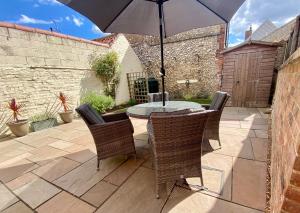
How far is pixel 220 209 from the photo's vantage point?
1321 mm

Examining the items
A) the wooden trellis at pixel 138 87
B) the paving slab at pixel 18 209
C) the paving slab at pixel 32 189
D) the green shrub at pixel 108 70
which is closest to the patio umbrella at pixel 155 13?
the paving slab at pixel 32 189

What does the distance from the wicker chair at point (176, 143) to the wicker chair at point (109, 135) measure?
68 cm

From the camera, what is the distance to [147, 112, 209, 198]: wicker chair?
126 centimetres

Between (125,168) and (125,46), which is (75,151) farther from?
(125,46)

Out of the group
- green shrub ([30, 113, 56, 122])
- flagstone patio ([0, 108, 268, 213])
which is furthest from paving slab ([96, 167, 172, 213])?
green shrub ([30, 113, 56, 122])

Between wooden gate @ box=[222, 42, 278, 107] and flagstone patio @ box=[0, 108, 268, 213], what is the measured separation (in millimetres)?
2288

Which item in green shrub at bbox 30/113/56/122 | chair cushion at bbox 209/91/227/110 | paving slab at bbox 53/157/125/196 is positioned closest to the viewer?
paving slab at bbox 53/157/125/196

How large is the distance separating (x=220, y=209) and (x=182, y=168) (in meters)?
0.45

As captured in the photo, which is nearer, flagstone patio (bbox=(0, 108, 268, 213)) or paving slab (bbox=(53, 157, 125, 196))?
flagstone patio (bbox=(0, 108, 268, 213))

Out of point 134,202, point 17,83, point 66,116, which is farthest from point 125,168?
point 17,83

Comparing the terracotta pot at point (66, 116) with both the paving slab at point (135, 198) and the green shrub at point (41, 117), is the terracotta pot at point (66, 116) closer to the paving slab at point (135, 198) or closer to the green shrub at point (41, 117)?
the green shrub at point (41, 117)

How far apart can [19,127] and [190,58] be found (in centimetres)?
649

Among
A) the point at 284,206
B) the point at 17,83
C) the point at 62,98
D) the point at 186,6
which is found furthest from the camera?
the point at 62,98

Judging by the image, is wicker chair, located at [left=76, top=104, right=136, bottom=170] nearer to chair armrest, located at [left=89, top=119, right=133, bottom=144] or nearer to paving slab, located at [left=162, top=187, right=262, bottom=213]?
chair armrest, located at [left=89, top=119, right=133, bottom=144]
